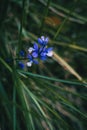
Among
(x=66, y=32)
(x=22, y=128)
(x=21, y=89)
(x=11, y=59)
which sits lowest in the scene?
(x=22, y=128)

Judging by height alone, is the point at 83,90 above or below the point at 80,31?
below

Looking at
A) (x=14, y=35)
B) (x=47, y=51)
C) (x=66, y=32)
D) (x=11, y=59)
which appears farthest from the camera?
(x=66, y=32)

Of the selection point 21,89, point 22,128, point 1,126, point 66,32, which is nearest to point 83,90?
point 66,32

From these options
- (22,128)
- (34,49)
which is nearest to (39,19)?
(22,128)

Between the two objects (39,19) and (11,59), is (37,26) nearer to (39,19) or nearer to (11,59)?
(39,19)

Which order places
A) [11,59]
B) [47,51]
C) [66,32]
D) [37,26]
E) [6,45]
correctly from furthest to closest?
1. [66,32]
2. [37,26]
3. [6,45]
4. [11,59]
5. [47,51]

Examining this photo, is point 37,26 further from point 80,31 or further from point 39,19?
point 80,31

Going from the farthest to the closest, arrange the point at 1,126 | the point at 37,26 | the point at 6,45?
the point at 37,26, the point at 6,45, the point at 1,126

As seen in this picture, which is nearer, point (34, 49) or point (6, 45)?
point (34, 49)

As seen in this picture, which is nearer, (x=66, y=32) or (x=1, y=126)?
(x=1, y=126)
